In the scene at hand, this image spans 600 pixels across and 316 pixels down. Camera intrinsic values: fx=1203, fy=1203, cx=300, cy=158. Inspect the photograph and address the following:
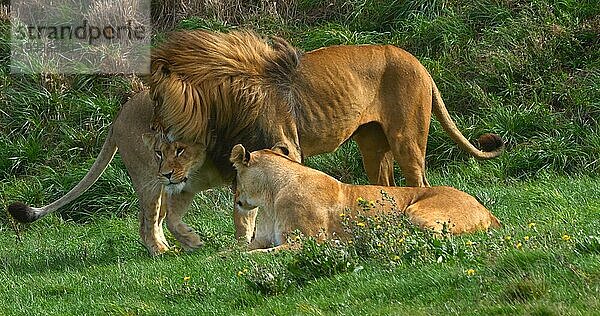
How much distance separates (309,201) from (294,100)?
44.7 inches

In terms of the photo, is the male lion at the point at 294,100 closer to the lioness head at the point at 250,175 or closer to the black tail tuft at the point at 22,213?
the lioness head at the point at 250,175

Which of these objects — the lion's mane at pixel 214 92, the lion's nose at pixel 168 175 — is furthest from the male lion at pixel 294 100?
the lion's nose at pixel 168 175

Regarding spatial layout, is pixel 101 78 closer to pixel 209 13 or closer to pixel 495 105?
pixel 209 13

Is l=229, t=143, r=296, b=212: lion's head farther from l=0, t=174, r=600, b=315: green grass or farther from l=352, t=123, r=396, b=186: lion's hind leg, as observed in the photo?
l=352, t=123, r=396, b=186: lion's hind leg

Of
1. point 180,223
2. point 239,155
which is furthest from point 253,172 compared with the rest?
point 180,223

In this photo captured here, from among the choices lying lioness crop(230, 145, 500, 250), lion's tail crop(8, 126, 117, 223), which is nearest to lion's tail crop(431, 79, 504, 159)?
lying lioness crop(230, 145, 500, 250)

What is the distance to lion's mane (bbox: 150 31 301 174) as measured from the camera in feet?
24.7

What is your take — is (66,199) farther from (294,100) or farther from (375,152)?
(375,152)

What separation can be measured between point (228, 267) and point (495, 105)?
5677 millimetres

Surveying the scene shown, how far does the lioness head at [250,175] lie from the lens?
7137 millimetres

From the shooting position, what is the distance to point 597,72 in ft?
38.9

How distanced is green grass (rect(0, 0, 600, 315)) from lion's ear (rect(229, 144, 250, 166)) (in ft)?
1.75

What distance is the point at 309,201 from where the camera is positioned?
7.02m

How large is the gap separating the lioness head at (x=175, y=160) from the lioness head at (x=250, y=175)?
47 cm
